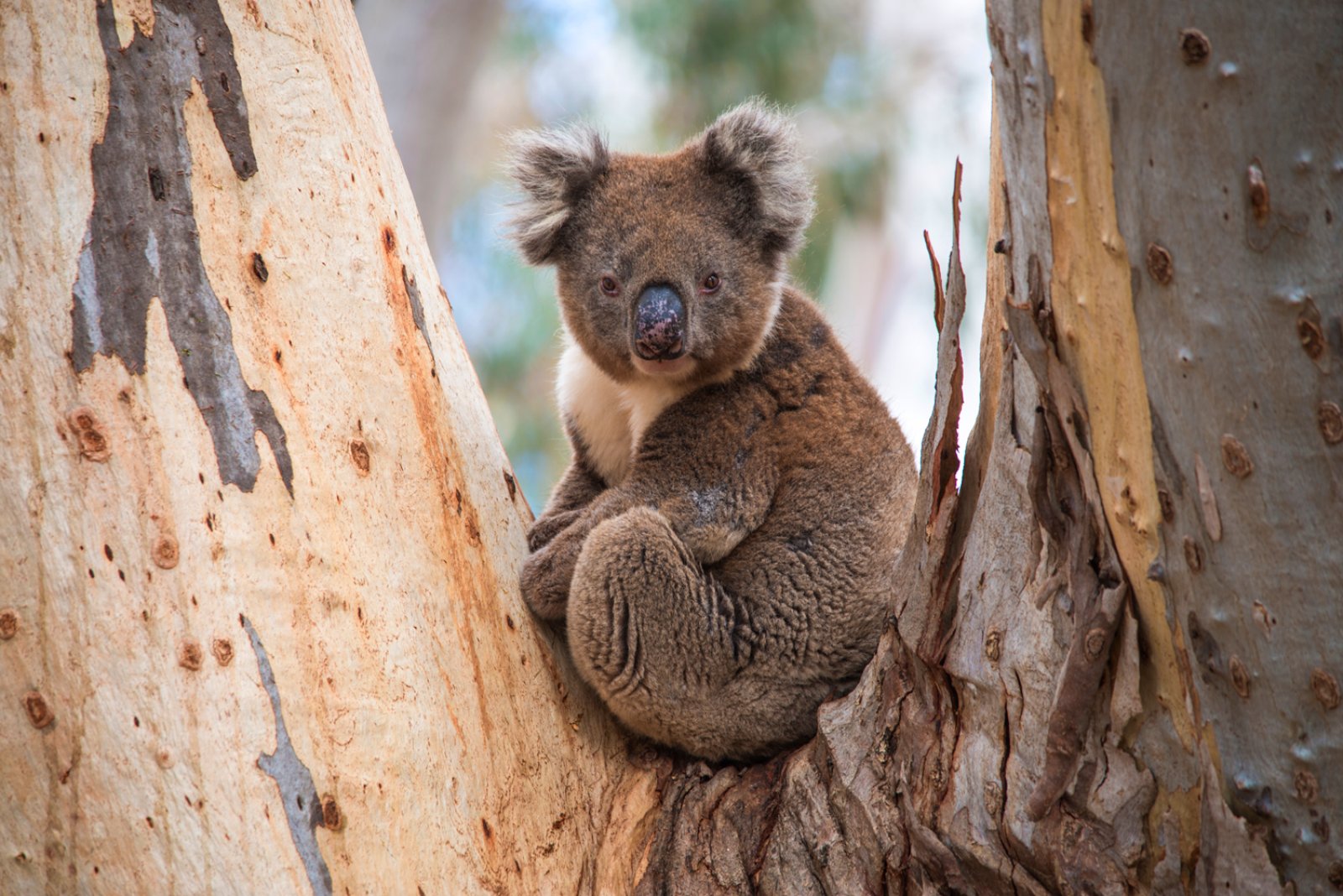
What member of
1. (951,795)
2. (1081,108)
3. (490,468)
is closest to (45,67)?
(490,468)

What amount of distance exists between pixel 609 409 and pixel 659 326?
59 centimetres

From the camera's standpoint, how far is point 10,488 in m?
2.38

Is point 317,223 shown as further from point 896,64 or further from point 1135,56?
point 896,64

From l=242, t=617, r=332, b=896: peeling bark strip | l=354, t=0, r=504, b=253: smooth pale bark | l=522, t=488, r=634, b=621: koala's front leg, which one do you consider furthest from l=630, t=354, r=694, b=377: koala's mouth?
l=354, t=0, r=504, b=253: smooth pale bark

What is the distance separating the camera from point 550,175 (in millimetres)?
3949

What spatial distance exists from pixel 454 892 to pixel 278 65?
2015 millimetres

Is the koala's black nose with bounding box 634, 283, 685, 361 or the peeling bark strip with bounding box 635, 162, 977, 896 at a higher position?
the koala's black nose with bounding box 634, 283, 685, 361

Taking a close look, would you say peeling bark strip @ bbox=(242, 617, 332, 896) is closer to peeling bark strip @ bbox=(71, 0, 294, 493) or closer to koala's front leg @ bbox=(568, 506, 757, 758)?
peeling bark strip @ bbox=(71, 0, 294, 493)

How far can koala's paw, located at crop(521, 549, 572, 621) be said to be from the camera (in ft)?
10.3

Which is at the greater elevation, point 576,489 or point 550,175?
point 550,175

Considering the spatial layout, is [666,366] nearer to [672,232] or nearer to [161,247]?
[672,232]

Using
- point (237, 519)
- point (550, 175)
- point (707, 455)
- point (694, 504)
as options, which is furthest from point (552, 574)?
point (550, 175)

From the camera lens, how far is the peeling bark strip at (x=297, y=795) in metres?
2.36

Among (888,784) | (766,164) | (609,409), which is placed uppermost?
(766,164)
